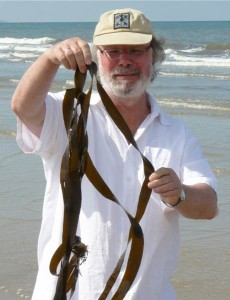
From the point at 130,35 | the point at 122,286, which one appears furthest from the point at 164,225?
the point at 130,35

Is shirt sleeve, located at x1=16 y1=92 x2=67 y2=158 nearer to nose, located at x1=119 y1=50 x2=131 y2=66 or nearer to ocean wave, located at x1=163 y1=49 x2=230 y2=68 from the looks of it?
nose, located at x1=119 y1=50 x2=131 y2=66

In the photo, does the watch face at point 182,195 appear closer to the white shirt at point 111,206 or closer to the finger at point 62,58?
the white shirt at point 111,206

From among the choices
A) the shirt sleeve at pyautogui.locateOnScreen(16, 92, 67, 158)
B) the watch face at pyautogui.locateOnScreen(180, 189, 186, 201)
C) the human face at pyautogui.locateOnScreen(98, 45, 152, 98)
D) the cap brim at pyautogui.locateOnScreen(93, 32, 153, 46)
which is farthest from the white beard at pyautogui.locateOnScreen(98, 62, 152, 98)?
the watch face at pyautogui.locateOnScreen(180, 189, 186, 201)

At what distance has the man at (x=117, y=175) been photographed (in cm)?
284

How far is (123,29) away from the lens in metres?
2.88

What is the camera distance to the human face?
2.86m

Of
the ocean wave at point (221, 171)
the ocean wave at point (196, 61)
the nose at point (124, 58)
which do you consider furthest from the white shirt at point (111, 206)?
the ocean wave at point (196, 61)

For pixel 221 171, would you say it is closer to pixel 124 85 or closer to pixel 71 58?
pixel 124 85

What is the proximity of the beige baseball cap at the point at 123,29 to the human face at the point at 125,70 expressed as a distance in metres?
0.04

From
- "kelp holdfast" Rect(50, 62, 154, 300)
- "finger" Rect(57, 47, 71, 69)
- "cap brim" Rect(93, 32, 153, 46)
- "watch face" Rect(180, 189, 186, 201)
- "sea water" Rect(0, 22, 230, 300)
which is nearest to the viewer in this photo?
"kelp holdfast" Rect(50, 62, 154, 300)

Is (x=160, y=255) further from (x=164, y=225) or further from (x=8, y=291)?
(x=8, y=291)

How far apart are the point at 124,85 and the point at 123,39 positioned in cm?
17

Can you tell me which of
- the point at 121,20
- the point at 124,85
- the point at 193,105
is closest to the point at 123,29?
the point at 121,20

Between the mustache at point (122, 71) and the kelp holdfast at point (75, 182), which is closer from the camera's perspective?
the kelp holdfast at point (75, 182)
